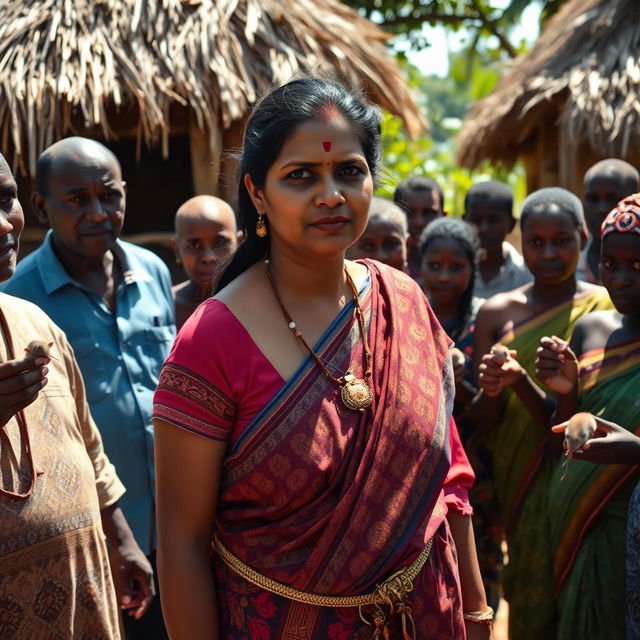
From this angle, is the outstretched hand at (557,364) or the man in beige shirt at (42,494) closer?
the man in beige shirt at (42,494)

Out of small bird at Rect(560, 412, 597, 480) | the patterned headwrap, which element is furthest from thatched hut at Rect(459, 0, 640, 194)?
small bird at Rect(560, 412, 597, 480)

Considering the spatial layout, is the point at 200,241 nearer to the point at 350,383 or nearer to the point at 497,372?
the point at 497,372

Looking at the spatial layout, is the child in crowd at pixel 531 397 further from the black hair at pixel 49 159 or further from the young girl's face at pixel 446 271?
the black hair at pixel 49 159

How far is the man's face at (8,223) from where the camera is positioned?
2.50m

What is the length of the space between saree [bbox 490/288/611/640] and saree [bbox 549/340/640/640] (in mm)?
147

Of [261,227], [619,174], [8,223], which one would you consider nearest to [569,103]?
[619,174]

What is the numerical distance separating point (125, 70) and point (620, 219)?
13.0 feet

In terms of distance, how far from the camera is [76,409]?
281 centimetres

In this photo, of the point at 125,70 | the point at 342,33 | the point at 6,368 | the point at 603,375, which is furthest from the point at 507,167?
the point at 6,368

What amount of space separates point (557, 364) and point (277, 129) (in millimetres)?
1526

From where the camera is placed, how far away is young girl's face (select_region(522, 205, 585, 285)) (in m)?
4.02

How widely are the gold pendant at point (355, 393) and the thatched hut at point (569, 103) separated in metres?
5.20

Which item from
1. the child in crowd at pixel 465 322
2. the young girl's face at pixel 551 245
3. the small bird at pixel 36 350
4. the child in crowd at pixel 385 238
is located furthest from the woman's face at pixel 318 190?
the child in crowd at pixel 385 238

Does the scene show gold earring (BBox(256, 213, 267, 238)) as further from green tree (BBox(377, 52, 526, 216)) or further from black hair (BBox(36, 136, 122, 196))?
black hair (BBox(36, 136, 122, 196))
